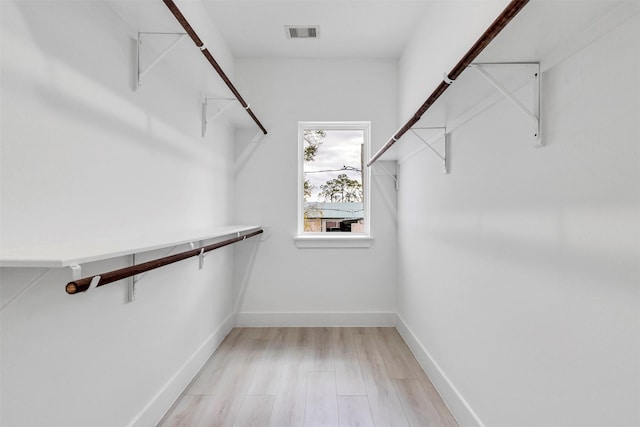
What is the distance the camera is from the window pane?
11.5 feet

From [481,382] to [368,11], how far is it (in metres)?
2.45

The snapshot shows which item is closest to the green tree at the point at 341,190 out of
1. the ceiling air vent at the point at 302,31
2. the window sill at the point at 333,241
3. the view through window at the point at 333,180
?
the view through window at the point at 333,180

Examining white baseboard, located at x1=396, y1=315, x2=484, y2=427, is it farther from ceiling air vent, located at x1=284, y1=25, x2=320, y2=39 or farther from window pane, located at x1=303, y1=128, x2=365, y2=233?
ceiling air vent, located at x1=284, y1=25, x2=320, y2=39

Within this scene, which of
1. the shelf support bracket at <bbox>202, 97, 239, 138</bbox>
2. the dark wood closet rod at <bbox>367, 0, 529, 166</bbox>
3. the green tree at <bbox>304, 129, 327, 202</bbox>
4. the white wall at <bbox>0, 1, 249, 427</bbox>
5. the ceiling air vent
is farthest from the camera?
the green tree at <bbox>304, 129, 327, 202</bbox>

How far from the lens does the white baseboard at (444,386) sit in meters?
1.70

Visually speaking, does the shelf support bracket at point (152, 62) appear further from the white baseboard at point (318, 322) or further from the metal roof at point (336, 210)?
the white baseboard at point (318, 322)

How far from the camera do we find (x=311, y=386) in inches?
86.5

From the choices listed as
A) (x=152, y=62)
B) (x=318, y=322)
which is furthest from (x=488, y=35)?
(x=318, y=322)

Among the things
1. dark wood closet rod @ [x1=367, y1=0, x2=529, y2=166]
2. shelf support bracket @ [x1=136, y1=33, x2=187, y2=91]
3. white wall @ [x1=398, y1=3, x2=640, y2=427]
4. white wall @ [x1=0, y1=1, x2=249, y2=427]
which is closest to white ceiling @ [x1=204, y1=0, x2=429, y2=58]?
white wall @ [x1=0, y1=1, x2=249, y2=427]

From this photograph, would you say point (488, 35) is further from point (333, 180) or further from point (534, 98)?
point (333, 180)

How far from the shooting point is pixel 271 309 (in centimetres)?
334

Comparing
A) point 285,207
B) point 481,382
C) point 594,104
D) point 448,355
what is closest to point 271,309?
point 285,207

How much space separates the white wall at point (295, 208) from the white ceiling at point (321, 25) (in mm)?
180

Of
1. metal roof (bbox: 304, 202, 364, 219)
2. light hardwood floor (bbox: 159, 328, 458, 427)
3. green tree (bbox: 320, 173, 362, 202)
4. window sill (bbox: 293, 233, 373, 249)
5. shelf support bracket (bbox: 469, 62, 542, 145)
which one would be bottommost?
light hardwood floor (bbox: 159, 328, 458, 427)
